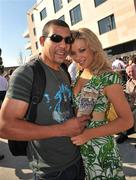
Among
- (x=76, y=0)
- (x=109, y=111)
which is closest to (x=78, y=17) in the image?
(x=76, y=0)

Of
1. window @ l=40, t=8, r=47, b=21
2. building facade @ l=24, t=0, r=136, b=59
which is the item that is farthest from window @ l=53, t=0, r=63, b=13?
window @ l=40, t=8, r=47, b=21

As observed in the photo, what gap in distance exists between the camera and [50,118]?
2348 mm

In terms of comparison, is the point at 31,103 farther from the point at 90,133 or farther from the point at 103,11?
the point at 103,11

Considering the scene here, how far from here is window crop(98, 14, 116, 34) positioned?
31.8 m

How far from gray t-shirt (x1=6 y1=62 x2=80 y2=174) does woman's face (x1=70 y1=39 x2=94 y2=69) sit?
16.5 inches

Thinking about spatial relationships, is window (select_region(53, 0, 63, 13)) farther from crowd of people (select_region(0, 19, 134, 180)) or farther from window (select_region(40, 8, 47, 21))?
crowd of people (select_region(0, 19, 134, 180))

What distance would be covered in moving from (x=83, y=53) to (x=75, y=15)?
34.6m

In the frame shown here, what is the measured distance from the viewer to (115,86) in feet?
8.18

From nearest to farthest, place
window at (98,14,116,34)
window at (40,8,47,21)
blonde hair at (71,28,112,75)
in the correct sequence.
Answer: blonde hair at (71,28,112,75) < window at (98,14,116,34) < window at (40,8,47,21)

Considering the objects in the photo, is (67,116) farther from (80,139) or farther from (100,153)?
A: (100,153)

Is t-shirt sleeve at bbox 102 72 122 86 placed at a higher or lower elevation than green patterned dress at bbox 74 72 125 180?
higher

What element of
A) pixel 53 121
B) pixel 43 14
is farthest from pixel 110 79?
pixel 43 14

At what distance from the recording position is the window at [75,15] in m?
36.2

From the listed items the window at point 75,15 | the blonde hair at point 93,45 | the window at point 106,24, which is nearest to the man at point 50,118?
the blonde hair at point 93,45
